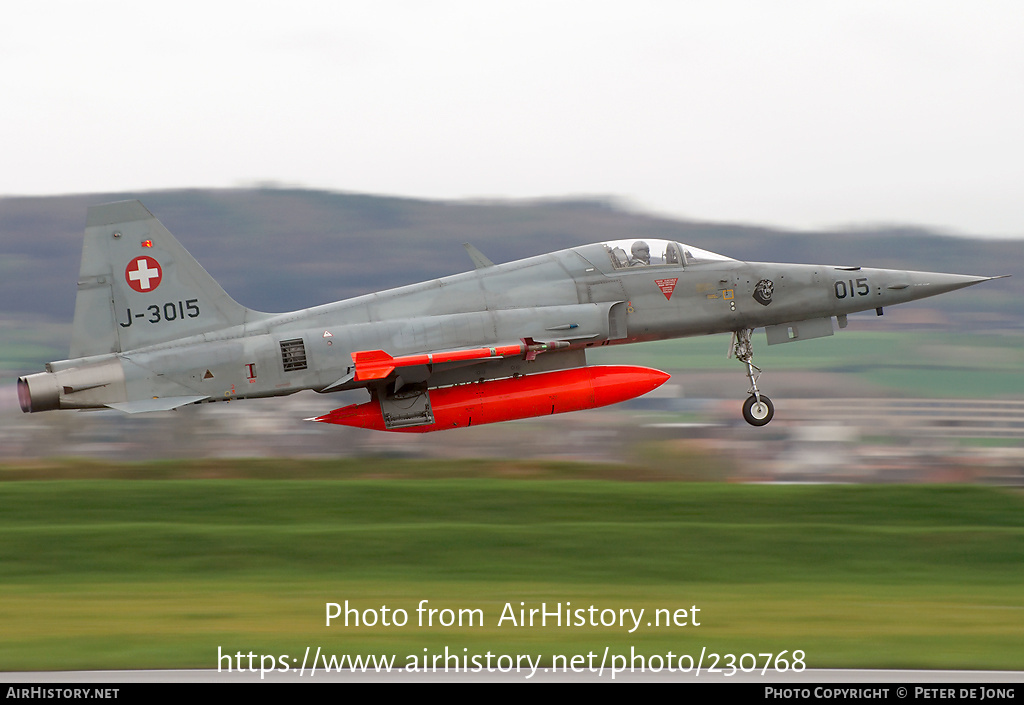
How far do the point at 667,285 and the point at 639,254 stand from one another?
80 centimetres

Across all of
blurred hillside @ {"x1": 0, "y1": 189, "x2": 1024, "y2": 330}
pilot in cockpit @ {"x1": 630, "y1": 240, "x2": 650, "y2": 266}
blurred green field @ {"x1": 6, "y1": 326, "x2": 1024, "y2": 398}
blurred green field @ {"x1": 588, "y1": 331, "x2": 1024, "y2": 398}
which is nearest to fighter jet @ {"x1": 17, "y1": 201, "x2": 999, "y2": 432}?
pilot in cockpit @ {"x1": 630, "y1": 240, "x2": 650, "y2": 266}

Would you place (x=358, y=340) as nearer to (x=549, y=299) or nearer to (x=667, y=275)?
(x=549, y=299)

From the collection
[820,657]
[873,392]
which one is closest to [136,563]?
[820,657]

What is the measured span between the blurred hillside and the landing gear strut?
74.9 meters

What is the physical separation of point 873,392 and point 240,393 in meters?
63.8

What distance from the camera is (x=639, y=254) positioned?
70.1 ft

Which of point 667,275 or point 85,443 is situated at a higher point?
point 667,275

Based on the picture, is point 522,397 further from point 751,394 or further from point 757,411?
point 757,411

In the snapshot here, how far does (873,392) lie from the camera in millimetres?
76750

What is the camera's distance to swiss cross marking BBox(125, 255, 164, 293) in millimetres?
20547

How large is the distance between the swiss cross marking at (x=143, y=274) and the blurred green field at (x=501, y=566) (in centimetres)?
610

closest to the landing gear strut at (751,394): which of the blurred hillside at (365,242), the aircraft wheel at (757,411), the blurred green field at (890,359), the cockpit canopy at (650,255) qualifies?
the aircraft wheel at (757,411)

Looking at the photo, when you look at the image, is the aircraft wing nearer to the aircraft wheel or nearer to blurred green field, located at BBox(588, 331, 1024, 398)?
the aircraft wheel

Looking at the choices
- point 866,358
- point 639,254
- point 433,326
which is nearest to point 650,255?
point 639,254
